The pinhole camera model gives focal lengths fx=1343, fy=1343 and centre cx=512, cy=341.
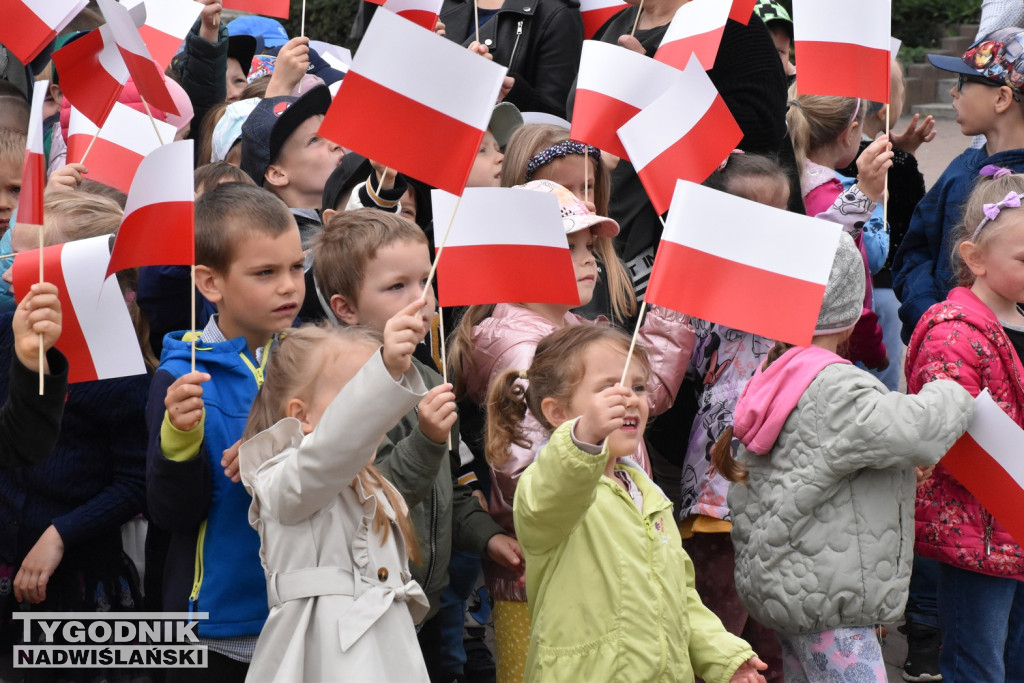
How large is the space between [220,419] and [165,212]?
0.54m

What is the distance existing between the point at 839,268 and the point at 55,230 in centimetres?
220

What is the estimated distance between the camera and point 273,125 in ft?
15.5

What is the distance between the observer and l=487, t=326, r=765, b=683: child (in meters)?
3.10

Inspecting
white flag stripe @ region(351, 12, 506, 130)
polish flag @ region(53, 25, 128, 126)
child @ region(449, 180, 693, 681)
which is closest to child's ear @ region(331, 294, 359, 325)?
child @ region(449, 180, 693, 681)

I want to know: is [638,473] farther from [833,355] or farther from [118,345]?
[118,345]

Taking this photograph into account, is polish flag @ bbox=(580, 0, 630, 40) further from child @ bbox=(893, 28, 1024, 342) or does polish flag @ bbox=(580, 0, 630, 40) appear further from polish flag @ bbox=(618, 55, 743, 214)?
polish flag @ bbox=(618, 55, 743, 214)

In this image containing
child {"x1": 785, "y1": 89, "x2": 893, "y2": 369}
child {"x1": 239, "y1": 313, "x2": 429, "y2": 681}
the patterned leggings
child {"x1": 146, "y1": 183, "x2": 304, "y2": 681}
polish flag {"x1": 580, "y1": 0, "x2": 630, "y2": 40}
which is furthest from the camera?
polish flag {"x1": 580, "y1": 0, "x2": 630, "y2": 40}

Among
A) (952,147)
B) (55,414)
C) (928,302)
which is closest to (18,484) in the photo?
(55,414)

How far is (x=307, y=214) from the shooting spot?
4594 millimetres

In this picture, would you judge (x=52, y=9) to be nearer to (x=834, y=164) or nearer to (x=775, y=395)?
(x=775, y=395)

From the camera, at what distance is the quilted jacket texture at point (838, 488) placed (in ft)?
11.4

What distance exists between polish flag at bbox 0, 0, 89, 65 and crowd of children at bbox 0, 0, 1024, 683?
0.35m

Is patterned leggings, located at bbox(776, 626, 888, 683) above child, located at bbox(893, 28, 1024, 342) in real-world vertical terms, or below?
below

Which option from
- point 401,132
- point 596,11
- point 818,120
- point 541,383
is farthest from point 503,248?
point 596,11
